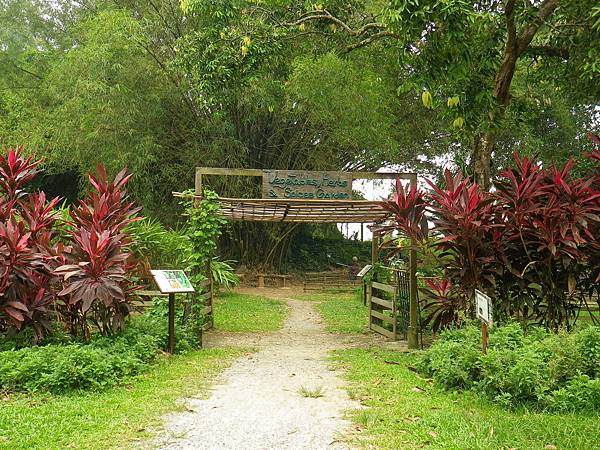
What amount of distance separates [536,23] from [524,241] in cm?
282

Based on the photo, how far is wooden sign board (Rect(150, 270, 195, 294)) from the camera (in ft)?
20.9

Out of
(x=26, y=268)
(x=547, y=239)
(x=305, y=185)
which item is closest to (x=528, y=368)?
(x=547, y=239)

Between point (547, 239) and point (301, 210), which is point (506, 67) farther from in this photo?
point (301, 210)

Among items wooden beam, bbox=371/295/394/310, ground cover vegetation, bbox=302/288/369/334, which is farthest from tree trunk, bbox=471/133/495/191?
ground cover vegetation, bbox=302/288/369/334

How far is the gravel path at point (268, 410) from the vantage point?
3736 millimetres

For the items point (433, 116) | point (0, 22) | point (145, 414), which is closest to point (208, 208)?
point (145, 414)

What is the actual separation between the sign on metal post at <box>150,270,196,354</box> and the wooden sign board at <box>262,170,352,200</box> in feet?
5.38

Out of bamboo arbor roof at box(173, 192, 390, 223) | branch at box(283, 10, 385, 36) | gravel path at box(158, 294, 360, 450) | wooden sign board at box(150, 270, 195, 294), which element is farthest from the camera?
branch at box(283, 10, 385, 36)

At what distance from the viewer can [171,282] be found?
21.6 ft

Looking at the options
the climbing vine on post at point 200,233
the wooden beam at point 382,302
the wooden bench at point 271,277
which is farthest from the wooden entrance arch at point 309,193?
the wooden bench at point 271,277

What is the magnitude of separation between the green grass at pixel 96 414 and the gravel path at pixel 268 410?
7.4 inches

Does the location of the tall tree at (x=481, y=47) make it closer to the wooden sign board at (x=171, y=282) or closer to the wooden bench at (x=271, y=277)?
the wooden sign board at (x=171, y=282)

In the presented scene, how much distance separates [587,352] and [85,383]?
4017mm

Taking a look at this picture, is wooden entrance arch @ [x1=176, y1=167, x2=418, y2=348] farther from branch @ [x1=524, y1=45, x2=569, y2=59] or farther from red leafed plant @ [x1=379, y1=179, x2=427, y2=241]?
branch @ [x1=524, y1=45, x2=569, y2=59]
